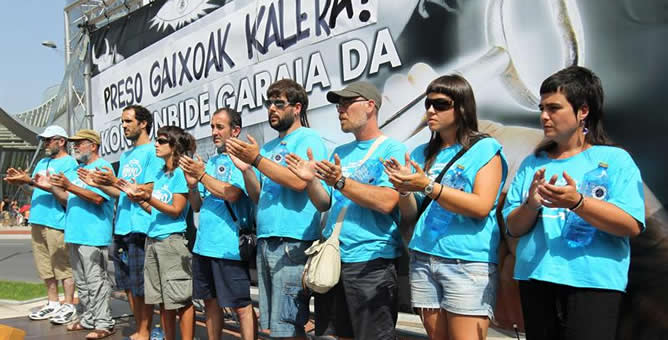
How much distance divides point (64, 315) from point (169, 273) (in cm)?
221

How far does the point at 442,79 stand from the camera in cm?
241

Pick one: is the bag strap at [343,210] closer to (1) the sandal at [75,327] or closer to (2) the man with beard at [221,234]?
(2) the man with beard at [221,234]

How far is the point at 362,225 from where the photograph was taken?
2633mm

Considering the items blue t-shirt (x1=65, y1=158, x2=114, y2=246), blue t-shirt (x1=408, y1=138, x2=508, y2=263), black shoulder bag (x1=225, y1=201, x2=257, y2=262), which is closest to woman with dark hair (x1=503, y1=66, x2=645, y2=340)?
blue t-shirt (x1=408, y1=138, x2=508, y2=263)

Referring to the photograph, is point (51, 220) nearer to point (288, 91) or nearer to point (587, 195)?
point (288, 91)

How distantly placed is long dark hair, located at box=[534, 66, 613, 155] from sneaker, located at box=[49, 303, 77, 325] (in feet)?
16.0

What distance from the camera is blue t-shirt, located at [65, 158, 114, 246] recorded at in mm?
4691

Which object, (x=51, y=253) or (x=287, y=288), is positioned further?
(x=51, y=253)

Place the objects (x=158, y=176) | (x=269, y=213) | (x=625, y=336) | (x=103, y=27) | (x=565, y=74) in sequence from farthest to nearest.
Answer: (x=103, y=27) < (x=158, y=176) < (x=269, y=213) < (x=625, y=336) < (x=565, y=74)

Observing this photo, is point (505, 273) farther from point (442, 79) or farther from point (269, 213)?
point (269, 213)

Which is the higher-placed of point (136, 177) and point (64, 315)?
point (136, 177)

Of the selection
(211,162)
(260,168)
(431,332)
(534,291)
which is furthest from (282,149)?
(534,291)

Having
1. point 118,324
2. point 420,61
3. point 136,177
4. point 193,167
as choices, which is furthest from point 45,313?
point 420,61

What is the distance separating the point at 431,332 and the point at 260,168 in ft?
3.67
